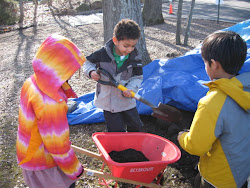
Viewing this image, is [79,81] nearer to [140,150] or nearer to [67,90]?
[140,150]

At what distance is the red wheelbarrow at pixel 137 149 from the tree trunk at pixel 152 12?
8.73 meters

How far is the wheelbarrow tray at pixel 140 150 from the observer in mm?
2066

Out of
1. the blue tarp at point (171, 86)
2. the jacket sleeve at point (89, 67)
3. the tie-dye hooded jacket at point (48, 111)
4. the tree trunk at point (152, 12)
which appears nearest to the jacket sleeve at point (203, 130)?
the tie-dye hooded jacket at point (48, 111)

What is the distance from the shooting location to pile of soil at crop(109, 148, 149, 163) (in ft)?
8.33

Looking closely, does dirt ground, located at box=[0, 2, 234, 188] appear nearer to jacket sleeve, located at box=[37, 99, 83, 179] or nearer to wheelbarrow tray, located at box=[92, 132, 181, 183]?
wheelbarrow tray, located at box=[92, 132, 181, 183]

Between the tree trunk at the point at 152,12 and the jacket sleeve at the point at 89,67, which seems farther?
the tree trunk at the point at 152,12

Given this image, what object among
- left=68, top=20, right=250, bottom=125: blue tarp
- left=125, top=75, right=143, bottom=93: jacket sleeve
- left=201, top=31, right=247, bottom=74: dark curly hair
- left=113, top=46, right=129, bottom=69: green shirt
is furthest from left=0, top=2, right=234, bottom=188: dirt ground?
left=201, top=31, right=247, bottom=74: dark curly hair

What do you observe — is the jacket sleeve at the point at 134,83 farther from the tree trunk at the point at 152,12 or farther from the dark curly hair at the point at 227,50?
the tree trunk at the point at 152,12

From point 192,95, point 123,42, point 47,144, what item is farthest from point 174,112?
point 47,144

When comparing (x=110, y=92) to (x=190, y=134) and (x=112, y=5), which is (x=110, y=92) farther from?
(x=112, y=5)

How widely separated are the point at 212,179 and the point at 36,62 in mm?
1460

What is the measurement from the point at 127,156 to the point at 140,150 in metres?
0.19

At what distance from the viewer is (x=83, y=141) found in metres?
3.37

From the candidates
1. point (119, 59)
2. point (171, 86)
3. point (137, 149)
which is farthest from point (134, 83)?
point (171, 86)
